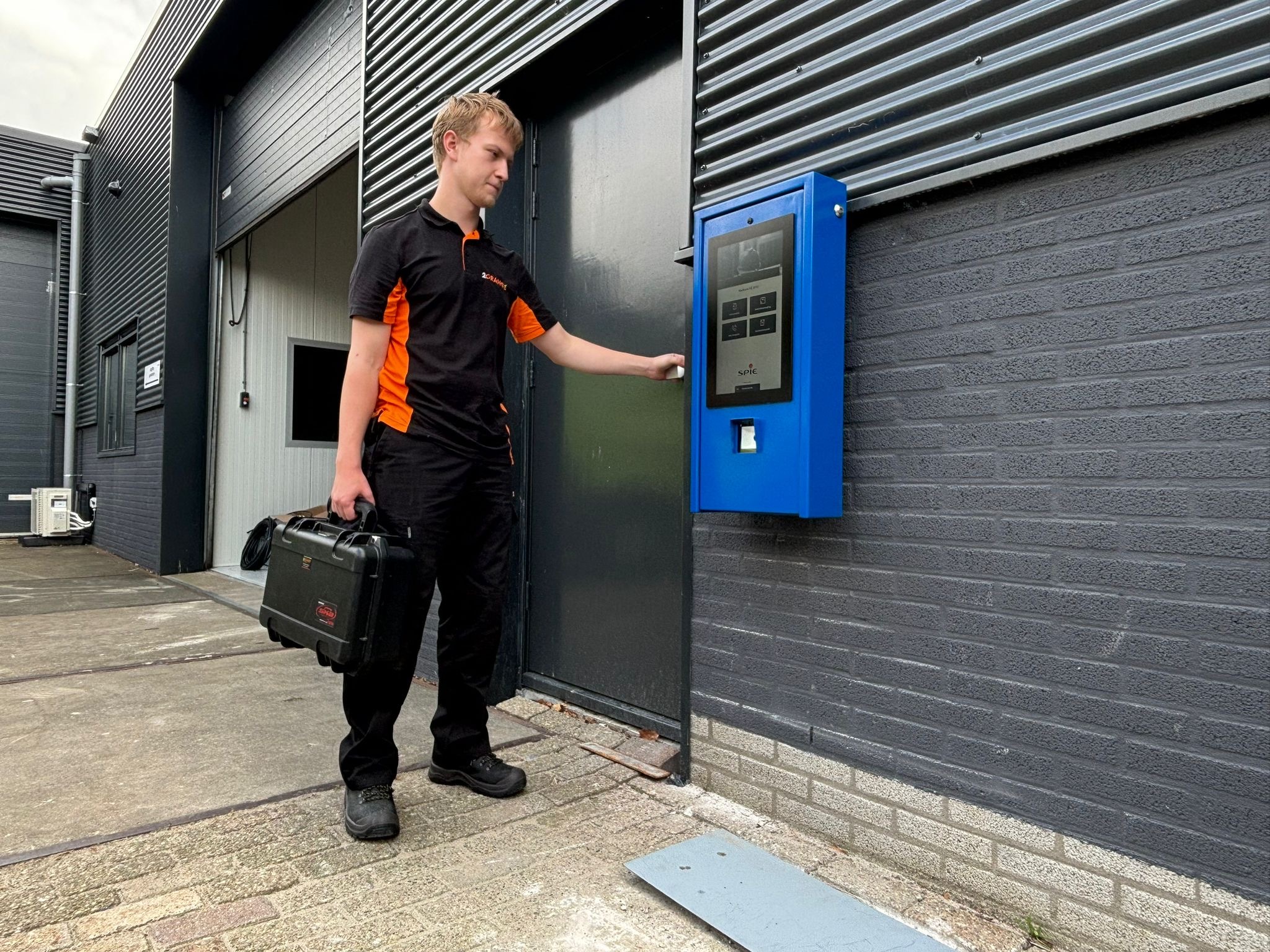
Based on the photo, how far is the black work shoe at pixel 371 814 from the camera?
2.34 m

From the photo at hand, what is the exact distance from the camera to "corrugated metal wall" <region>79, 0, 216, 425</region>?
341 inches

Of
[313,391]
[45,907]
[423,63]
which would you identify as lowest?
[45,907]

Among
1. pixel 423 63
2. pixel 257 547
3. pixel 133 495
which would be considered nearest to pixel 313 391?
pixel 257 547

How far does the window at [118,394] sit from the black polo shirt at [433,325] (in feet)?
27.5

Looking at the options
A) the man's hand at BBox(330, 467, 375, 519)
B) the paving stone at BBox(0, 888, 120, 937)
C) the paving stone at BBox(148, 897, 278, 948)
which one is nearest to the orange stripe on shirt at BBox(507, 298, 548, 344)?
the man's hand at BBox(330, 467, 375, 519)

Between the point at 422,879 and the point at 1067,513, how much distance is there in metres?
1.80

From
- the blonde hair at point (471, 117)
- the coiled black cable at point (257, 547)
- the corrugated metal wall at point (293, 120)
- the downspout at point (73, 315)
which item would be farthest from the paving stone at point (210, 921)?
the downspout at point (73, 315)

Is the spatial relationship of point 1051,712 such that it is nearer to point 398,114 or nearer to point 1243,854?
point 1243,854

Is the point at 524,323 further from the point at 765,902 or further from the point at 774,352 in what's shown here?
the point at 765,902

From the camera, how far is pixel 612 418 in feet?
11.4

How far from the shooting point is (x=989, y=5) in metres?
2.02

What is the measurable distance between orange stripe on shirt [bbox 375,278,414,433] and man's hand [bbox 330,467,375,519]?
18cm

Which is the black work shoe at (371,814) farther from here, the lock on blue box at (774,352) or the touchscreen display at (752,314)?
the touchscreen display at (752,314)

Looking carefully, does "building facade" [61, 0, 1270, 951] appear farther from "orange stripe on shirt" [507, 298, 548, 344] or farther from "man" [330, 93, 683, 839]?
"man" [330, 93, 683, 839]
